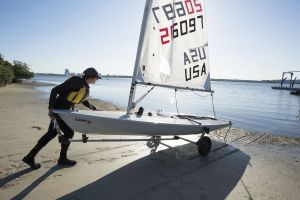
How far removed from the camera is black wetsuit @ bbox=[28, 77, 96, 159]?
201 inches

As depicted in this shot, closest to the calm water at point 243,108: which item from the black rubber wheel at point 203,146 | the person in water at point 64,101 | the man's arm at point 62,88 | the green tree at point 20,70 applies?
the black rubber wheel at point 203,146

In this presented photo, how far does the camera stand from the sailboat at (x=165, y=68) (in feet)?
18.4

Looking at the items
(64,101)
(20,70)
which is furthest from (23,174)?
(20,70)

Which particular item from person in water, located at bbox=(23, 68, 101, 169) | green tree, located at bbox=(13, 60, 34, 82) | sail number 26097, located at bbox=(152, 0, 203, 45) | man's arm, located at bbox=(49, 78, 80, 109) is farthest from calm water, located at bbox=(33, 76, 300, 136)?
green tree, located at bbox=(13, 60, 34, 82)

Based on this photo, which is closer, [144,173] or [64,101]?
[64,101]

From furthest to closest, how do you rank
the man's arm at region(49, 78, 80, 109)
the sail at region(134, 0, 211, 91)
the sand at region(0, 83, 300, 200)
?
the sail at region(134, 0, 211, 91) < the man's arm at region(49, 78, 80, 109) < the sand at region(0, 83, 300, 200)

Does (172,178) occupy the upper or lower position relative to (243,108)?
upper

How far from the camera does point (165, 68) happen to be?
7375 millimetres

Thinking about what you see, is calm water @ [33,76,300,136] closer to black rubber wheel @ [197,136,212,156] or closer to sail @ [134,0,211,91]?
sail @ [134,0,211,91]

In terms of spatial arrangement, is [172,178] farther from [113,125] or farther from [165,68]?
[165,68]

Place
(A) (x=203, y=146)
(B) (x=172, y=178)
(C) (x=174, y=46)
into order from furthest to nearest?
1. (C) (x=174, y=46)
2. (A) (x=203, y=146)
3. (B) (x=172, y=178)

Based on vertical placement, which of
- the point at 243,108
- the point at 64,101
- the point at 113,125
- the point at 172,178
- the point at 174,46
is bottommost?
the point at 243,108

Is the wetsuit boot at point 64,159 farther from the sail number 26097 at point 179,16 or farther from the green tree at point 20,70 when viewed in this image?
the green tree at point 20,70

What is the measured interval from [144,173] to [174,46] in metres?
3.73
